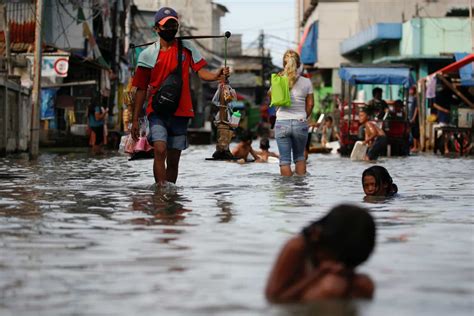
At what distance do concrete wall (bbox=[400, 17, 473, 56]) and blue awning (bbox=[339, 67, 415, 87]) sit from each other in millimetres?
17957

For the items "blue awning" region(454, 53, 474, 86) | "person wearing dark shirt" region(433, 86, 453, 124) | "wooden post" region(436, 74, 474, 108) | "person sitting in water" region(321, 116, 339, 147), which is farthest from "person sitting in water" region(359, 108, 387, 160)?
"person sitting in water" region(321, 116, 339, 147)

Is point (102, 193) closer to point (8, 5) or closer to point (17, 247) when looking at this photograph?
point (17, 247)

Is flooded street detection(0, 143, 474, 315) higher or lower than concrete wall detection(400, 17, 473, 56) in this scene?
lower

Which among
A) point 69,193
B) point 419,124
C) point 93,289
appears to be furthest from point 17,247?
point 419,124

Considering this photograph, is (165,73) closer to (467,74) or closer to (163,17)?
(163,17)

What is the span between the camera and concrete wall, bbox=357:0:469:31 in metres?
62.8

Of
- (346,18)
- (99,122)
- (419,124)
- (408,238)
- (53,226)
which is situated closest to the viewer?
(408,238)

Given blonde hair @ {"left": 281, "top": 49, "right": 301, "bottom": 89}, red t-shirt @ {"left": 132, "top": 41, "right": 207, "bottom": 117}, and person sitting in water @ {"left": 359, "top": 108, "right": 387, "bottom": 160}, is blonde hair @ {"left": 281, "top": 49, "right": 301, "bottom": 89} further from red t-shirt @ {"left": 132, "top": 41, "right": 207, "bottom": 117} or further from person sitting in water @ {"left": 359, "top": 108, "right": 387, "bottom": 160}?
person sitting in water @ {"left": 359, "top": 108, "right": 387, "bottom": 160}

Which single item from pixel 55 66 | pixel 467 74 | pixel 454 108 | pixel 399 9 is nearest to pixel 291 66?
pixel 454 108

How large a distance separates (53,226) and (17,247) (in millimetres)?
1353

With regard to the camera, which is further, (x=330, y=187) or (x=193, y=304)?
(x=330, y=187)

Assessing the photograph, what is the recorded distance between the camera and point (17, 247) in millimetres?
7344

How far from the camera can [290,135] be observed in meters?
15.3

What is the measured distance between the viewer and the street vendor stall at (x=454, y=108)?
30.4 m
